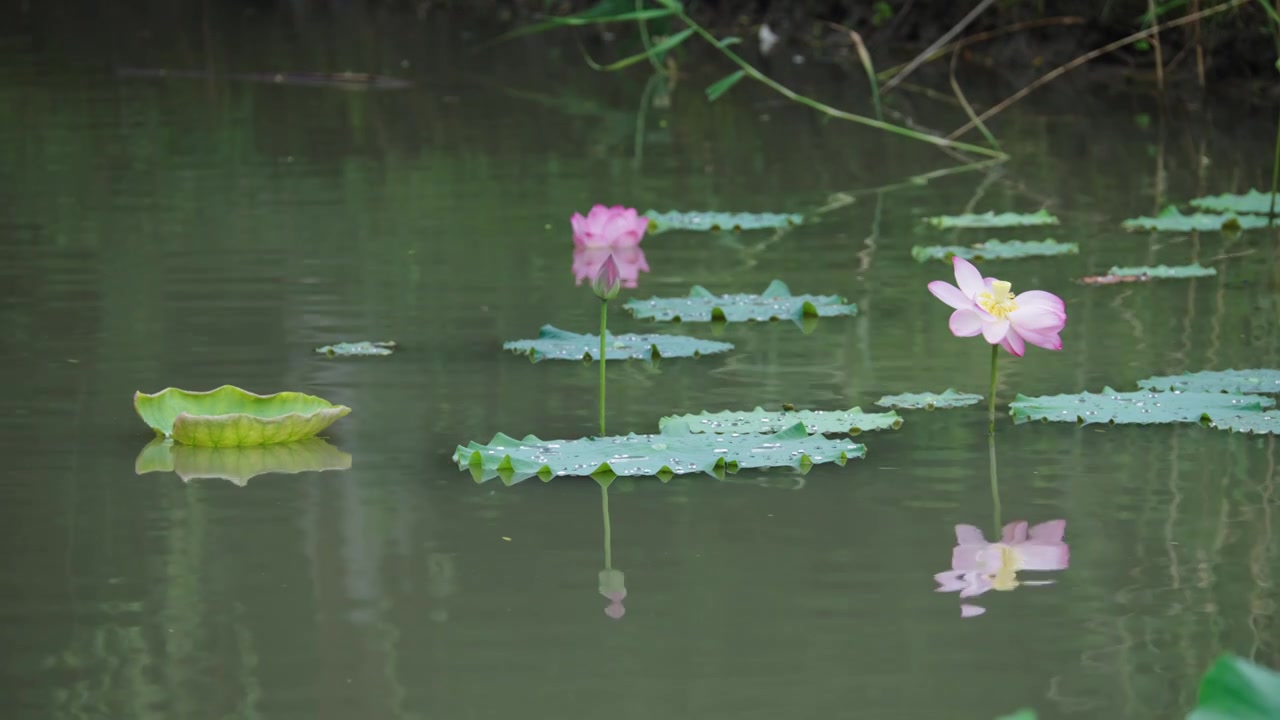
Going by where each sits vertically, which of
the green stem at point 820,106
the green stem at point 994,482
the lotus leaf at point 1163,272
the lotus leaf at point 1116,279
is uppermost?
the green stem at point 820,106

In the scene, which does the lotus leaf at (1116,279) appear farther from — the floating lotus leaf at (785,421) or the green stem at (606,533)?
the green stem at (606,533)

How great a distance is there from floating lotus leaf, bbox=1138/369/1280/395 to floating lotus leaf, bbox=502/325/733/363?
72cm

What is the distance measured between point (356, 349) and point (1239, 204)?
8.29 ft

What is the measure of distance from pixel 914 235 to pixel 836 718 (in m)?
3.02

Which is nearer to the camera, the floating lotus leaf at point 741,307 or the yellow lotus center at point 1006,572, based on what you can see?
the yellow lotus center at point 1006,572

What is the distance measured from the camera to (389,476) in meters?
2.53

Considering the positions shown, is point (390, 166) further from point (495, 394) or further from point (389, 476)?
point (389, 476)

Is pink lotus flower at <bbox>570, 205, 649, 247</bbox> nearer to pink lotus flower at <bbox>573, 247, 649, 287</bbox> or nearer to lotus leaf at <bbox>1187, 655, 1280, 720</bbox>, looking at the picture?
pink lotus flower at <bbox>573, 247, 649, 287</bbox>

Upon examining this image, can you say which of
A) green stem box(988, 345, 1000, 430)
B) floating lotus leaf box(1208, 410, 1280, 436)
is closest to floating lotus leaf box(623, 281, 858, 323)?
green stem box(988, 345, 1000, 430)

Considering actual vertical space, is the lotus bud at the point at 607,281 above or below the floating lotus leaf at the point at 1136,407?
above

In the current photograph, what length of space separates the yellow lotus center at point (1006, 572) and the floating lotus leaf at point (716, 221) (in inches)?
99.0

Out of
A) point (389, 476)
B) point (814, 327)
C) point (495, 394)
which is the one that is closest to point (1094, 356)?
point (814, 327)

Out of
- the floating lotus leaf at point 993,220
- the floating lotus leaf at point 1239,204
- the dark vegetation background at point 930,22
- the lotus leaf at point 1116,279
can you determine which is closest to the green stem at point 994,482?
the lotus leaf at point 1116,279

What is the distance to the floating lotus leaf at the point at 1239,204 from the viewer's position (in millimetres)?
4777
